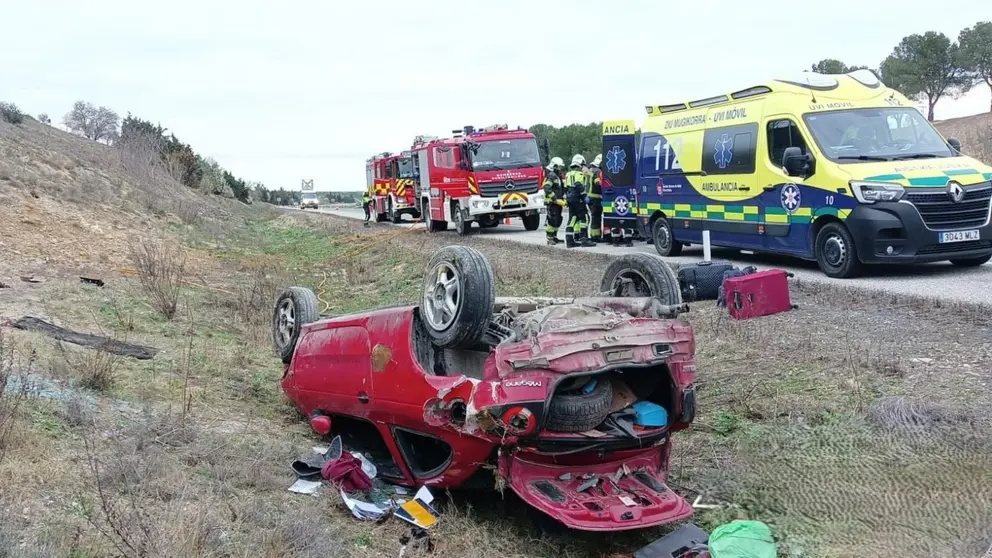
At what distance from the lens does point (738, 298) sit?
8266 millimetres

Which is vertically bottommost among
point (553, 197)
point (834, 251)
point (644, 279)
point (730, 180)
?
point (834, 251)

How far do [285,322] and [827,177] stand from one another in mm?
6982

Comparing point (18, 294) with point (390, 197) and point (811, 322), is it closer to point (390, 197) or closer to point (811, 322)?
point (811, 322)

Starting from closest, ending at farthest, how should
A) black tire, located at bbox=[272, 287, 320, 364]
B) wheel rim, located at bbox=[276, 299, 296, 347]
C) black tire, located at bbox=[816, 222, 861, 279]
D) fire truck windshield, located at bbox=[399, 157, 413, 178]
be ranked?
black tire, located at bbox=[272, 287, 320, 364] → wheel rim, located at bbox=[276, 299, 296, 347] → black tire, located at bbox=[816, 222, 861, 279] → fire truck windshield, located at bbox=[399, 157, 413, 178]

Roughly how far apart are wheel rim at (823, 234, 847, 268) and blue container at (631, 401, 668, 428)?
6.84 meters

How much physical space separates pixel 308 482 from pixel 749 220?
28.7ft

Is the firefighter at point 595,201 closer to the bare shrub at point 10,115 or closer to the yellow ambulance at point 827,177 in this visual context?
the yellow ambulance at point 827,177

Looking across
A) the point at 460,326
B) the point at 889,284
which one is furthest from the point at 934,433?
the point at 889,284

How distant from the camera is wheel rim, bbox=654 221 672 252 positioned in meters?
14.2

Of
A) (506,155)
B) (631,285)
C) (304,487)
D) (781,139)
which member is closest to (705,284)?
(781,139)

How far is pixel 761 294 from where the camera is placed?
26.9ft

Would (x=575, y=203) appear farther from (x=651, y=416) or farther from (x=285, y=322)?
(x=651, y=416)

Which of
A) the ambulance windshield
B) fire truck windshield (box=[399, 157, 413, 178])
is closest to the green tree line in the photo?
fire truck windshield (box=[399, 157, 413, 178])

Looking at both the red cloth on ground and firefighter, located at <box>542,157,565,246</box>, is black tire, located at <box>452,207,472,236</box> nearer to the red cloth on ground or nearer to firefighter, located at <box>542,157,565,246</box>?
firefighter, located at <box>542,157,565,246</box>
